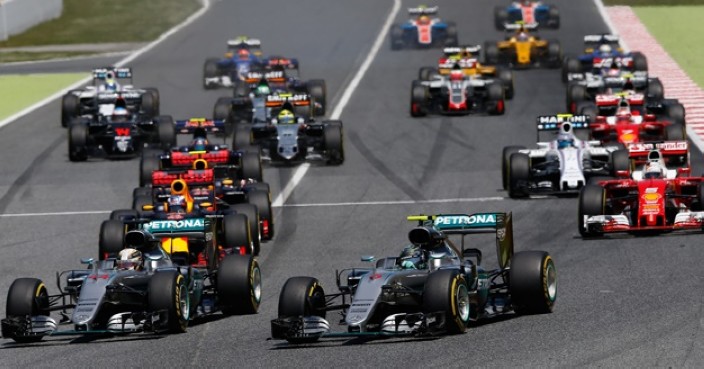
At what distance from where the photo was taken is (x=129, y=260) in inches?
929

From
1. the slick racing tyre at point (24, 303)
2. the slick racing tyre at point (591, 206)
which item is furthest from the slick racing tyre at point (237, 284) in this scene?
the slick racing tyre at point (591, 206)

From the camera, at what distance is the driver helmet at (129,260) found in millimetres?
23531

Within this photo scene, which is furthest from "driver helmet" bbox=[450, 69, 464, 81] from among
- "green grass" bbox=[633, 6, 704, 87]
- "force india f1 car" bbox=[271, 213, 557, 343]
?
"force india f1 car" bbox=[271, 213, 557, 343]

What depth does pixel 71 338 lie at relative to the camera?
75.7 ft

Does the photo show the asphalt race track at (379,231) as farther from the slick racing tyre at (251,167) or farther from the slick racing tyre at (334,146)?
the slick racing tyre at (251,167)

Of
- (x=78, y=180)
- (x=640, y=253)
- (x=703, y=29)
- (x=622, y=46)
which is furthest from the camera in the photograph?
(x=703, y=29)

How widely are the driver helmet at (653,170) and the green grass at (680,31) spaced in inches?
841

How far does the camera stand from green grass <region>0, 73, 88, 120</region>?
5350 centimetres

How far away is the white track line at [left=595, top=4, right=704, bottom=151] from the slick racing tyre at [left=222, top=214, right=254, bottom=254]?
16.7 metres

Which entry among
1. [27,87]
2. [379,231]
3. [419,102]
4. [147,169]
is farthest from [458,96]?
[27,87]

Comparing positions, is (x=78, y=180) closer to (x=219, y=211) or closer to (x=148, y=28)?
(x=219, y=211)

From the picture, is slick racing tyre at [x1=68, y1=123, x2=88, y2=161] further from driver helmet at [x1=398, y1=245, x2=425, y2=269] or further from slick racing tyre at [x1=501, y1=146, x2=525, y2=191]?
driver helmet at [x1=398, y1=245, x2=425, y2=269]

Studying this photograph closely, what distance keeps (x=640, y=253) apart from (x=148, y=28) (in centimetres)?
5103

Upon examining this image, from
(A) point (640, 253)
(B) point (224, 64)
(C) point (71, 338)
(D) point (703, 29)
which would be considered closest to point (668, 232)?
(A) point (640, 253)
